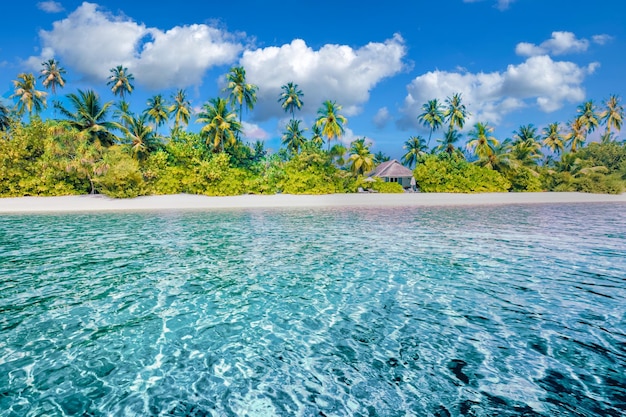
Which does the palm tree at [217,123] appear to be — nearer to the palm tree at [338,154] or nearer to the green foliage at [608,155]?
the palm tree at [338,154]

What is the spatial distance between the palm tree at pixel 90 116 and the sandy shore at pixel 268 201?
21.6 ft

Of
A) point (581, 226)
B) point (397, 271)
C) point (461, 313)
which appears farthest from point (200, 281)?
point (581, 226)

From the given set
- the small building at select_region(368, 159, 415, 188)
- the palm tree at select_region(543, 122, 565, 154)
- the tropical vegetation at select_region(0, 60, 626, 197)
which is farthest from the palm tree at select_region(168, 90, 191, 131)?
→ the palm tree at select_region(543, 122, 565, 154)

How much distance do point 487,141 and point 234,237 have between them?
40.0 metres

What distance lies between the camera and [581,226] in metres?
17.1

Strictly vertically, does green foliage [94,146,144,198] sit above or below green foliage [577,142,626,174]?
below

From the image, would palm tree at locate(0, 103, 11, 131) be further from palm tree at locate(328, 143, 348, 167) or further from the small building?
the small building

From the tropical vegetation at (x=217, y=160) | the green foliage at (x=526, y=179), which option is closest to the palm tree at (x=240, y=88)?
the tropical vegetation at (x=217, y=160)

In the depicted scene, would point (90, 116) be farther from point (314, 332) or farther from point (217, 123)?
point (314, 332)

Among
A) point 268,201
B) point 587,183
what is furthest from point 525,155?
point 268,201

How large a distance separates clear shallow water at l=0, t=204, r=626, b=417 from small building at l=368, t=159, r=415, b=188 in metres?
39.3

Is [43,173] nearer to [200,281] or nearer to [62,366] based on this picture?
[200,281]

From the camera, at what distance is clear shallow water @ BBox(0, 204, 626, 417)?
3.79m

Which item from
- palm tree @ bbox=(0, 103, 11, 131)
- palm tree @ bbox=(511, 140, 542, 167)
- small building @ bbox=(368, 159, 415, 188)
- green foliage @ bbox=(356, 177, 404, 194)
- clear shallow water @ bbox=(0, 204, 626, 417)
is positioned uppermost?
palm tree @ bbox=(0, 103, 11, 131)
